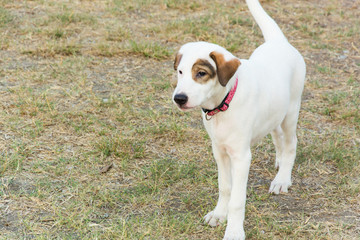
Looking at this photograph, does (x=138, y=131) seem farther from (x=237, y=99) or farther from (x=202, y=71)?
(x=202, y=71)

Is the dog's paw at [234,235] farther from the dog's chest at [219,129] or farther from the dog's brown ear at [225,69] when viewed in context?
the dog's brown ear at [225,69]

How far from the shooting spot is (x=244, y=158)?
11.1 ft

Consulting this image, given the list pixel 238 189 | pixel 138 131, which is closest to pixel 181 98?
pixel 238 189

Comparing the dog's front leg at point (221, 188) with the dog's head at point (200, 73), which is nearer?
the dog's head at point (200, 73)

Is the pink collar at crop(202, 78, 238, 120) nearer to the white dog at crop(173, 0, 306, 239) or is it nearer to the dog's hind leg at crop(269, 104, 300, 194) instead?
the white dog at crop(173, 0, 306, 239)

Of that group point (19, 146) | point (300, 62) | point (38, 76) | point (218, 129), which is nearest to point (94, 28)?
point (38, 76)

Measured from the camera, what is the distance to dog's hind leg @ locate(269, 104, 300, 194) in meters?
4.11

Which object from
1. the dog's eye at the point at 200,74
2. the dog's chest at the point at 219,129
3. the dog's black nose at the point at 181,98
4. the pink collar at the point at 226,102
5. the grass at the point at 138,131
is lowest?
the grass at the point at 138,131

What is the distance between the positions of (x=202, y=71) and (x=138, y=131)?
1.96m

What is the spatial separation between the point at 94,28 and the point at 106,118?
8.10 ft

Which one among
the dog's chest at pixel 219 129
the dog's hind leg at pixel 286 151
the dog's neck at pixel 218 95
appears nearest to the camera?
the dog's neck at pixel 218 95

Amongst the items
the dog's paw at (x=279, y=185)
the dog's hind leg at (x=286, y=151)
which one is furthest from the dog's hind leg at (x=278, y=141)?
the dog's paw at (x=279, y=185)

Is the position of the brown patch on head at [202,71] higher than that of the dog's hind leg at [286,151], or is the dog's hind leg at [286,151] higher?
the brown patch on head at [202,71]

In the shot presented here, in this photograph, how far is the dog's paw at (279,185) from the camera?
4.12m
